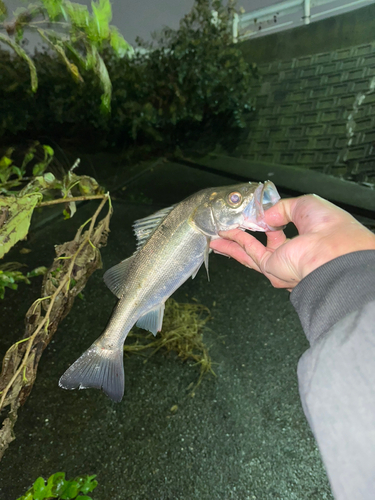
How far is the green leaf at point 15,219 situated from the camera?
134 cm

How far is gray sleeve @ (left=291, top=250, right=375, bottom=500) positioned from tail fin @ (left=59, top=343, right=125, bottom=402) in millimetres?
850

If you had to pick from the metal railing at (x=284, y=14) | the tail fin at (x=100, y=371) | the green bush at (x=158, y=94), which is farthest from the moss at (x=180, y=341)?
the metal railing at (x=284, y=14)

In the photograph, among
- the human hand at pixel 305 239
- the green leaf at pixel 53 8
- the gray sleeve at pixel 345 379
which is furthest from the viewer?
the green leaf at pixel 53 8

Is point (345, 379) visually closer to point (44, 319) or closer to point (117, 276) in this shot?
point (117, 276)

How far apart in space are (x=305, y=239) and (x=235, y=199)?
379 mm

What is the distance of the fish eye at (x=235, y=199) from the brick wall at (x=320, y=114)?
444 centimetres

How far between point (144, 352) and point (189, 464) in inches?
37.1

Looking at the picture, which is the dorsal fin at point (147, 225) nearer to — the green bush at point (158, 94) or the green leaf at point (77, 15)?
the green leaf at point (77, 15)

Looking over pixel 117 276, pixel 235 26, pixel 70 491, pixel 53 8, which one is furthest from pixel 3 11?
pixel 235 26

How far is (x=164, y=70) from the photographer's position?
16.8 feet

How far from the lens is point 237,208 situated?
57.4 inches

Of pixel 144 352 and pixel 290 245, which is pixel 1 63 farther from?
pixel 290 245

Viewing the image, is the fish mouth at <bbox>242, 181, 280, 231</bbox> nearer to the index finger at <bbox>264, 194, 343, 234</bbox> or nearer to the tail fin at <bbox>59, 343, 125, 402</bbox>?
the index finger at <bbox>264, 194, 343, 234</bbox>

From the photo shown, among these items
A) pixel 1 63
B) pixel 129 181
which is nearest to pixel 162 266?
pixel 1 63
